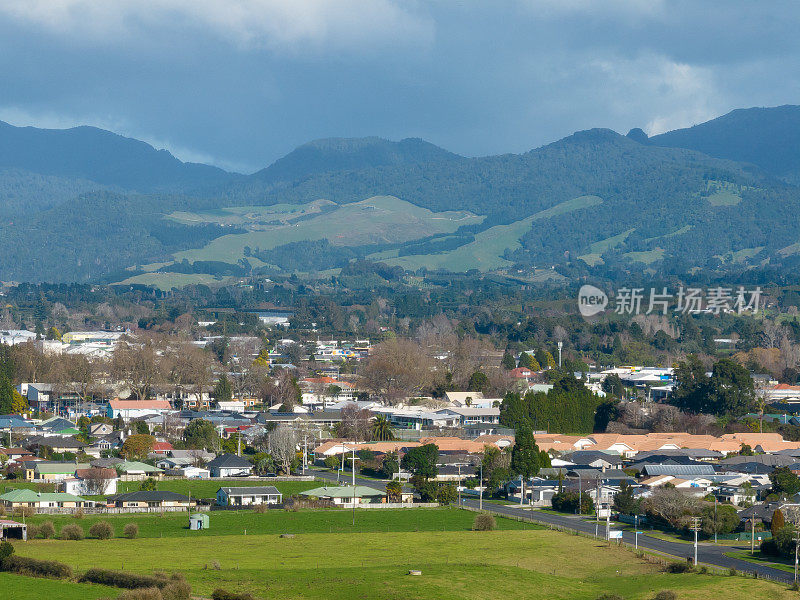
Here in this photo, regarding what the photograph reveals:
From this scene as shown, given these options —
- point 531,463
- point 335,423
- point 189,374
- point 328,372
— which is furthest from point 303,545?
point 328,372

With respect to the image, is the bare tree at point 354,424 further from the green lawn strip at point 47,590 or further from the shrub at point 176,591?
the shrub at point 176,591

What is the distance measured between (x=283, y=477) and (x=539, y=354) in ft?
171

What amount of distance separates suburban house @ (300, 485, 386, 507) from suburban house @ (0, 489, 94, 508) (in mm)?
8023

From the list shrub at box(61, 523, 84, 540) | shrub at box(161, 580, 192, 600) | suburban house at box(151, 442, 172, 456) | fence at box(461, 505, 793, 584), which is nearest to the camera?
shrub at box(161, 580, 192, 600)

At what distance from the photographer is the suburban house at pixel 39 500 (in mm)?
47406

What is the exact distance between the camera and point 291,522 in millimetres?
46281

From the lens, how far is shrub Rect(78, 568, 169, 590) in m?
32.4

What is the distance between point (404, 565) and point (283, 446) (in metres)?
24.2

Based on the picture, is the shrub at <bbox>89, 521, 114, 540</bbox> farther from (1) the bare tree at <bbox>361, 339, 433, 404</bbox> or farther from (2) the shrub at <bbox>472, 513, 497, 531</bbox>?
(1) the bare tree at <bbox>361, 339, 433, 404</bbox>

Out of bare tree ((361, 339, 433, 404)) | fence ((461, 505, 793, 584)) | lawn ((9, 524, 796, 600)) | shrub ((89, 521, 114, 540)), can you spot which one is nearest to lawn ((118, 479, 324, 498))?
shrub ((89, 521, 114, 540))

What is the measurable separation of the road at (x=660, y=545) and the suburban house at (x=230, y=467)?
288 inches

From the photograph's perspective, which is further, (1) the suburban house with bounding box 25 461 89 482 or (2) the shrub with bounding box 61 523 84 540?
(1) the suburban house with bounding box 25 461 89 482

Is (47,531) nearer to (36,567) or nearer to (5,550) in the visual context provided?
(5,550)

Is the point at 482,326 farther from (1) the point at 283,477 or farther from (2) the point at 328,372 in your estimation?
(1) the point at 283,477
